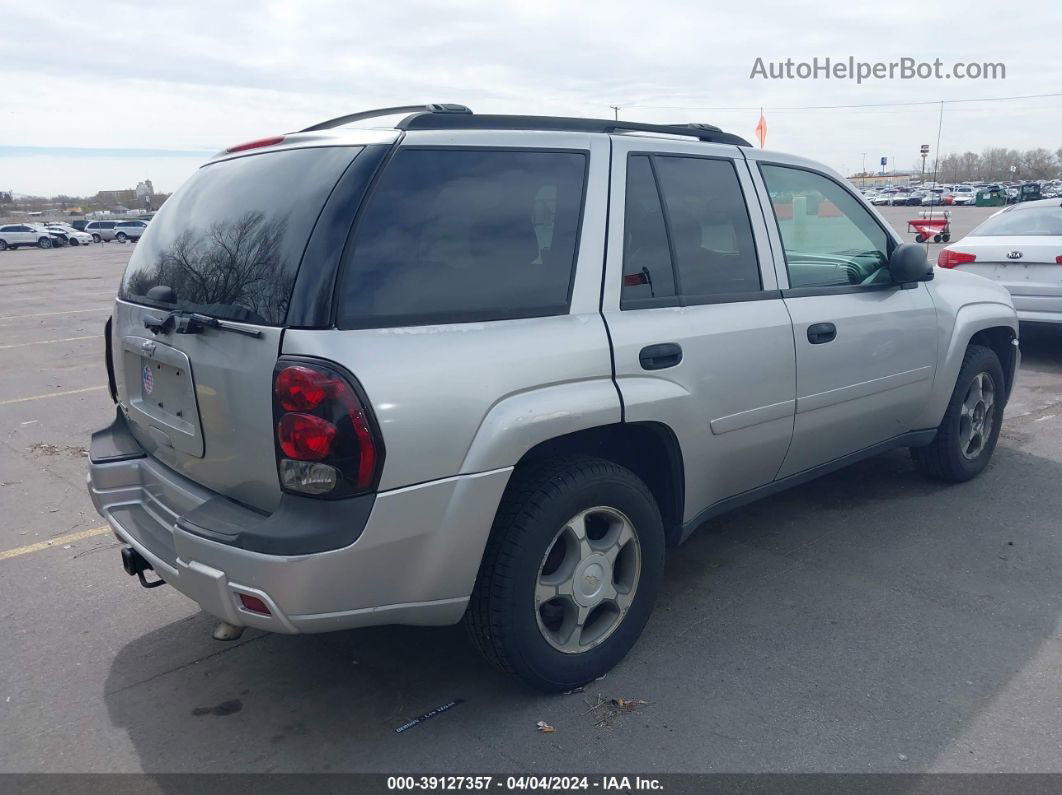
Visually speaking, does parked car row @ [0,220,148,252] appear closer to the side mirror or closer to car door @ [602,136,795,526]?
the side mirror

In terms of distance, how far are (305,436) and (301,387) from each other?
0.14m

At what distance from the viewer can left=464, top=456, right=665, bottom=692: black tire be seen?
A: 286 centimetres

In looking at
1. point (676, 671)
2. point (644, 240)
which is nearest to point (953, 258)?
point (644, 240)

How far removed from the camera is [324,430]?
2.50 metres

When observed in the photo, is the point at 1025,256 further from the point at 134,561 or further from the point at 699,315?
the point at 134,561

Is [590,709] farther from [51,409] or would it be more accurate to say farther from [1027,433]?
[51,409]

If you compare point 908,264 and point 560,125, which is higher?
point 560,125

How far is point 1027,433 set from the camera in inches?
247

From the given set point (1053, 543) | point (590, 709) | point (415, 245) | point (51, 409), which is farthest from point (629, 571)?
point (51, 409)

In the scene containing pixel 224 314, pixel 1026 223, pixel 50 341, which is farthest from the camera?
pixel 50 341

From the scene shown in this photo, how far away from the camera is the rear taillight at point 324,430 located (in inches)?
98.1

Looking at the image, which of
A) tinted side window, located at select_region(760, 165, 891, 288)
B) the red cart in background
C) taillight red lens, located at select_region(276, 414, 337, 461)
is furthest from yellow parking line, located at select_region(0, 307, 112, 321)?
taillight red lens, located at select_region(276, 414, 337, 461)

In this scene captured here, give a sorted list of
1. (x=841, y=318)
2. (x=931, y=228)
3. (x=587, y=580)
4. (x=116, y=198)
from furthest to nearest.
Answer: (x=116, y=198)
(x=931, y=228)
(x=841, y=318)
(x=587, y=580)

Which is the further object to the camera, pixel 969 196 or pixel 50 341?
pixel 969 196
